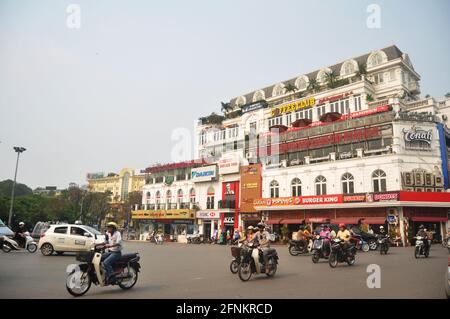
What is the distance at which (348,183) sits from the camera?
32.5 meters

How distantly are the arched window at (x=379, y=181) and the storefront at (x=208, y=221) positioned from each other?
19.4 meters

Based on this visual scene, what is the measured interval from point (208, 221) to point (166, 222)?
8.47 meters

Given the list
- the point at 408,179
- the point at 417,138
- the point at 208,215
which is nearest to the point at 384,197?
the point at 408,179

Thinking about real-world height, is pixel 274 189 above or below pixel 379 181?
below

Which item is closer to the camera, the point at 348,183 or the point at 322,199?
the point at 348,183

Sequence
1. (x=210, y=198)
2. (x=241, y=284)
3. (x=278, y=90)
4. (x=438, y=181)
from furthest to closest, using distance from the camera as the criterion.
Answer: (x=278, y=90) → (x=210, y=198) → (x=438, y=181) → (x=241, y=284)

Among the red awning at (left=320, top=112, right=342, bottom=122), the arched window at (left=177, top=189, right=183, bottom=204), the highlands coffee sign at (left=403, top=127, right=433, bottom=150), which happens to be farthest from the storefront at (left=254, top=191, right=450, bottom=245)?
the arched window at (left=177, top=189, right=183, bottom=204)

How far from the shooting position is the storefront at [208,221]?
43125 millimetres

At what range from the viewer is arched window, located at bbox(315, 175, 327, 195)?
3420 centimetres

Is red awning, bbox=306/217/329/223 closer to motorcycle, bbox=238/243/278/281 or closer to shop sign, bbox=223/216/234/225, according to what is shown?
shop sign, bbox=223/216/234/225

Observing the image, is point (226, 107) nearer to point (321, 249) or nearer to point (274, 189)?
point (274, 189)

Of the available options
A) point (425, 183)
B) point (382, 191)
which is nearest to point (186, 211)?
point (382, 191)
